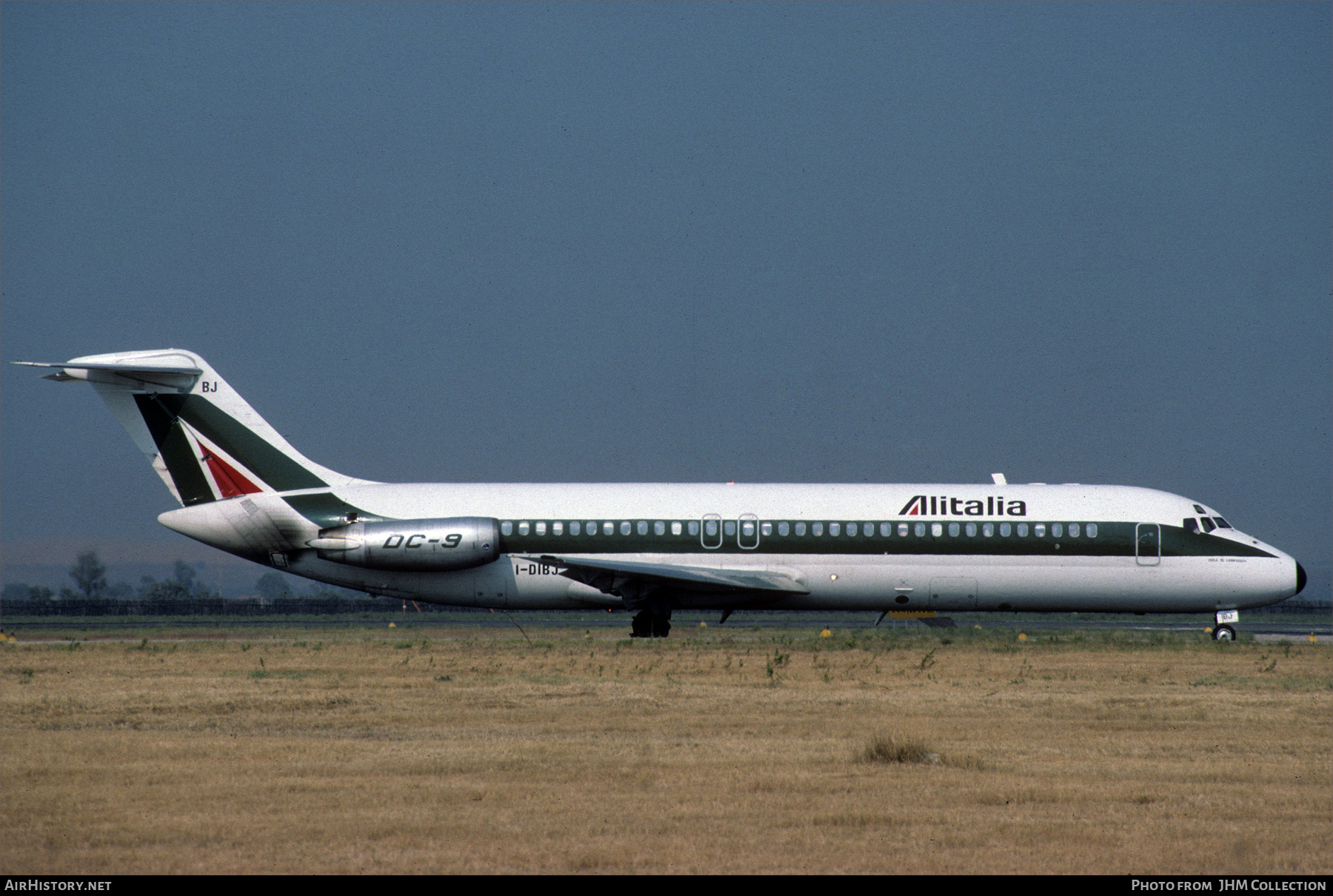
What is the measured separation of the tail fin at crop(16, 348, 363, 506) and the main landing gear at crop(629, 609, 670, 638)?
862 centimetres

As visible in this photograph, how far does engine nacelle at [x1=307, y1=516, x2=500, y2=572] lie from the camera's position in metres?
29.2

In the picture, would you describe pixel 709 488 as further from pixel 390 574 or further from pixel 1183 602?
pixel 1183 602

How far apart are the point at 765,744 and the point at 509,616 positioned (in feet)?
116

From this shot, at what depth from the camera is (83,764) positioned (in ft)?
38.7

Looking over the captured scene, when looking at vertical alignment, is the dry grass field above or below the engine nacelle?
below

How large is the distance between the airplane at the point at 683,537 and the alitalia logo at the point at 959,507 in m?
0.04

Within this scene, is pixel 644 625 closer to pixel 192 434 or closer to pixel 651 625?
pixel 651 625

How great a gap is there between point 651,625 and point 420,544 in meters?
5.53

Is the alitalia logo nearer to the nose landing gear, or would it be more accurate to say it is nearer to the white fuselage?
the white fuselage

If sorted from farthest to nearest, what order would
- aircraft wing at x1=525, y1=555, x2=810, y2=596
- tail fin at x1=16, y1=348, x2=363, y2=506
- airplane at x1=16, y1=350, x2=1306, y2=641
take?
tail fin at x1=16, y1=348, x2=363, y2=506 < airplane at x1=16, y1=350, x2=1306, y2=641 < aircraft wing at x1=525, y1=555, x2=810, y2=596

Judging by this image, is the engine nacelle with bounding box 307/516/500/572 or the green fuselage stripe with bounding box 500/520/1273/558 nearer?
the engine nacelle with bounding box 307/516/500/572

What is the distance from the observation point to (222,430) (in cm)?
3045

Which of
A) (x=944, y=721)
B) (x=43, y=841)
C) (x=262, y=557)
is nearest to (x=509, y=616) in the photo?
(x=262, y=557)

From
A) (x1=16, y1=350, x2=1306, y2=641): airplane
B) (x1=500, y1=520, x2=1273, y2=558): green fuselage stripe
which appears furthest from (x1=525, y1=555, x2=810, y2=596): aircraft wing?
(x1=500, y1=520, x2=1273, y2=558): green fuselage stripe
